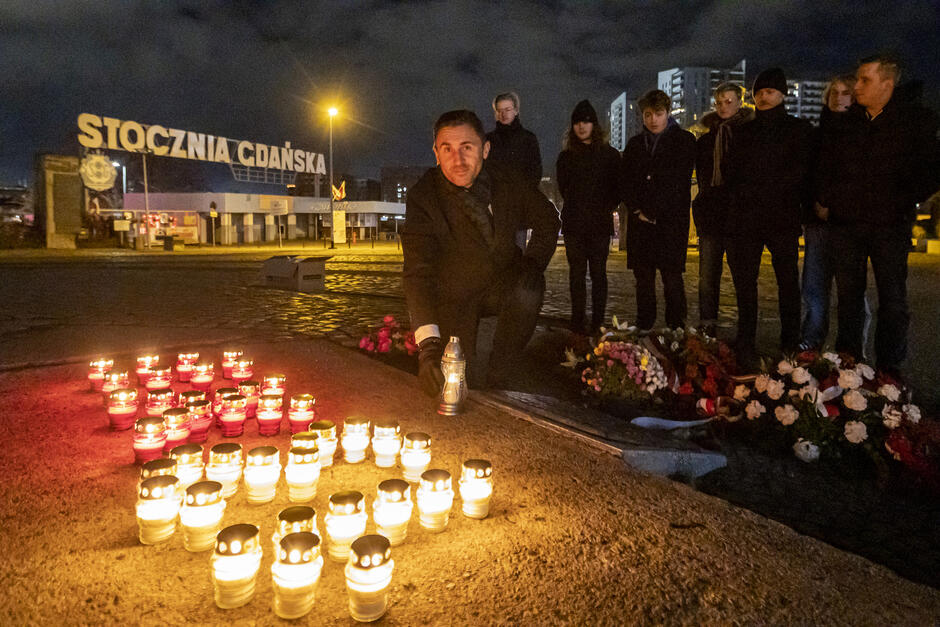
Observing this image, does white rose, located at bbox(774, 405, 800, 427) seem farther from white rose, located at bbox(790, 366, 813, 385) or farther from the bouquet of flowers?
the bouquet of flowers

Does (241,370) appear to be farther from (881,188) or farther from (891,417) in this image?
(881,188)

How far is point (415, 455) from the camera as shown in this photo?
8.45 feet

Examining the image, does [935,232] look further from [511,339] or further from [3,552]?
[3,552]

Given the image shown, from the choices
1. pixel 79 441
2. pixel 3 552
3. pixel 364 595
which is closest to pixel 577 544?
pixel 364 595

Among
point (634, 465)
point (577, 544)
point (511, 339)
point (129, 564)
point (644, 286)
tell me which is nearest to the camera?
point (129, 564)

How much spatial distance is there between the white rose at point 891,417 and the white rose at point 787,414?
380 mm

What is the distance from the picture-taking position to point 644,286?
5551 mm

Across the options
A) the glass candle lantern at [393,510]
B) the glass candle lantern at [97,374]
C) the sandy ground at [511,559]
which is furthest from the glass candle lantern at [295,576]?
the glass candle lantern at [97,374]

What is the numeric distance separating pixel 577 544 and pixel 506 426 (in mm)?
1238

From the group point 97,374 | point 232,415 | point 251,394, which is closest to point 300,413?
point 232,415

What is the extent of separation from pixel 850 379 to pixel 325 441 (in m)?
2.57

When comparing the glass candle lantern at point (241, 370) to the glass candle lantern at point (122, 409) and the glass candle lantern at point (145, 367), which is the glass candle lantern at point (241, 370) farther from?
the glass candle lantern at point (122, 409)

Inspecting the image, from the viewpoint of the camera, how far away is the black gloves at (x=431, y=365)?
11.1ft

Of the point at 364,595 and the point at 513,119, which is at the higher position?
the point at 513,119
